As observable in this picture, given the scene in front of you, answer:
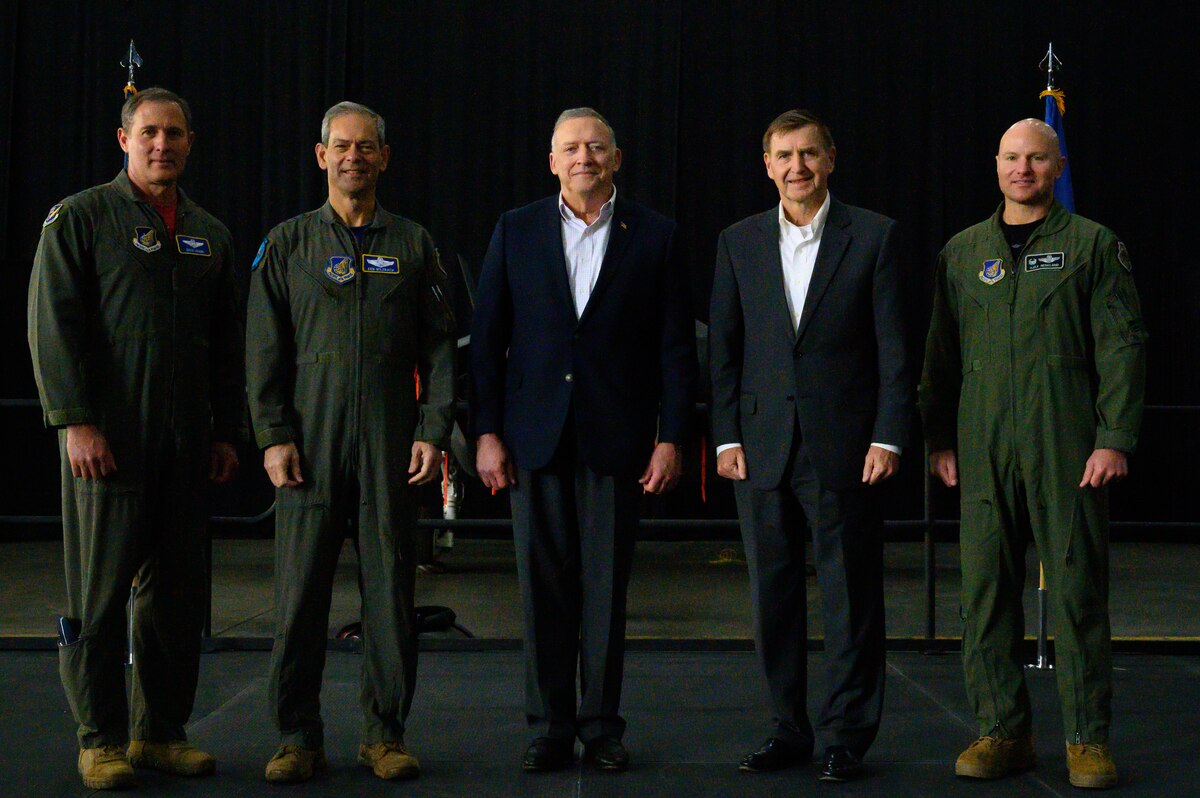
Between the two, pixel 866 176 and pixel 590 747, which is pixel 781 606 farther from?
pixel 866 176

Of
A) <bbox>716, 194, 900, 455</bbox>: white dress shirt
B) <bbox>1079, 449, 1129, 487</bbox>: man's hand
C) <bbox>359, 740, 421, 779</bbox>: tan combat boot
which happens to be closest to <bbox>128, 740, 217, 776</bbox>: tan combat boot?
<bbox>359, 740, 421, 779</bbox>: tan combat boot

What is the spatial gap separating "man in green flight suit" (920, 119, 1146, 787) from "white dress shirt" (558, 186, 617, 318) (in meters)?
0.79

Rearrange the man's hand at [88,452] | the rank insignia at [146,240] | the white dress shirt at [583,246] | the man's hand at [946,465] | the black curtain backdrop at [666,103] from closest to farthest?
the man's hand at [88,452], the rank insignia at [146,240], the white dress shirt at [583,246], the man's hand at [946,465], the black curtain backdrop at [666,103]

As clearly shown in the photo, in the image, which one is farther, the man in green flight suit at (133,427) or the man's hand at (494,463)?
the man's hand at (494,463)

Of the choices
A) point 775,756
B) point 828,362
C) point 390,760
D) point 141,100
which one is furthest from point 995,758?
point 141,100

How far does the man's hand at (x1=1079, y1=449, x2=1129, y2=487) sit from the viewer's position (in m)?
2.37

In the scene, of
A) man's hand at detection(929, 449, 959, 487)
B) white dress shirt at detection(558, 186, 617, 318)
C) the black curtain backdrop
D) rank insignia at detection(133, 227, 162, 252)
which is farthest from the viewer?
the black curtain backdrop

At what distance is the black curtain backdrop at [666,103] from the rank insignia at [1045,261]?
227 inches

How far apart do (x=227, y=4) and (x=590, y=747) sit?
7.23 m

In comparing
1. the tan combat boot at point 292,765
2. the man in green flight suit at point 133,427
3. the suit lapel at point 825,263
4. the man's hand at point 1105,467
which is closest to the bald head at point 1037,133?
the suit lapel at point 825,263

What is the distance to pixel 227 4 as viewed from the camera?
8297 mm

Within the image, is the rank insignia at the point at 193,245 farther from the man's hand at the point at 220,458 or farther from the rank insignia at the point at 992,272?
the rank insignia at the point at 992,272

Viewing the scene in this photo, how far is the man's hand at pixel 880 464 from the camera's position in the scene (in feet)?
7.81

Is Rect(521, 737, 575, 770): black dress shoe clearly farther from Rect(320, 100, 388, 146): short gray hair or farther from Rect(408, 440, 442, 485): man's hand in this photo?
Rect(320, 100, 388, 146): short gray hair
